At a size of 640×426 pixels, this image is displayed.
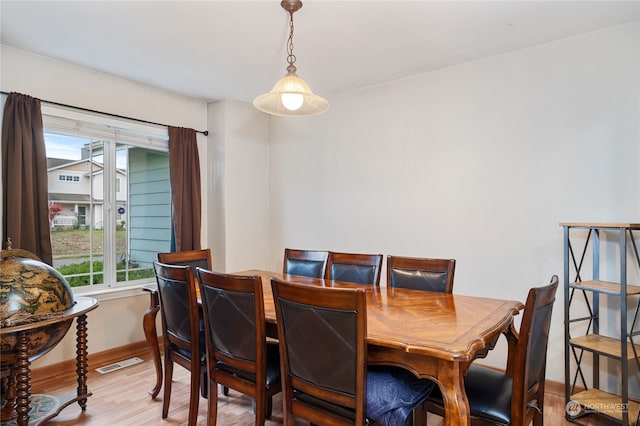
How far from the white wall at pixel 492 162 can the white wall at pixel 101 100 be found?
A: 62.7 inches

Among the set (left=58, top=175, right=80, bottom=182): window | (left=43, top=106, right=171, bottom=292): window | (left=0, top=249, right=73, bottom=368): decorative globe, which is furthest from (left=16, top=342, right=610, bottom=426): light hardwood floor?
(left=58, top=175, right=80, bottom=182): window

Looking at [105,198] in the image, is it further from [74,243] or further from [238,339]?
[238,339]

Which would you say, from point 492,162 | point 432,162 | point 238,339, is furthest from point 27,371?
point 492,162

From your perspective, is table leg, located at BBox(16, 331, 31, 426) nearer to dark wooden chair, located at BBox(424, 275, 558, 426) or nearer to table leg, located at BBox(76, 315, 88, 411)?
table leg, located at BBox(76, 315, 88, 411)

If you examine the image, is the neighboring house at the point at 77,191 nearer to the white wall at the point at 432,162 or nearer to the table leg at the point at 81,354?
the white wall at the point at 432,162

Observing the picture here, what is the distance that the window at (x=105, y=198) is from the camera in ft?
10.3

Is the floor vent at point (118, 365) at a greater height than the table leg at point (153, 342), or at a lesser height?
lesser

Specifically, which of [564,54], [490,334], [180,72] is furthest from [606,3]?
[180,72]

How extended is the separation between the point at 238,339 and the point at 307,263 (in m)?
1.23

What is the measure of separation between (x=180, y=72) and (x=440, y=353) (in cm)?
312

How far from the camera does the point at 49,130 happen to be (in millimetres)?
3020

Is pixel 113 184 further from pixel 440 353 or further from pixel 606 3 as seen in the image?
pixel 606 3

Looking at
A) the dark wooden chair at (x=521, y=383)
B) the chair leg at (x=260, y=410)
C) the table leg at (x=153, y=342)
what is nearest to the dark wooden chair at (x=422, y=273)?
the dark wooden chair at (x=521, y=383)

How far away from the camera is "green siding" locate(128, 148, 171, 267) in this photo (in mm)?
3688
